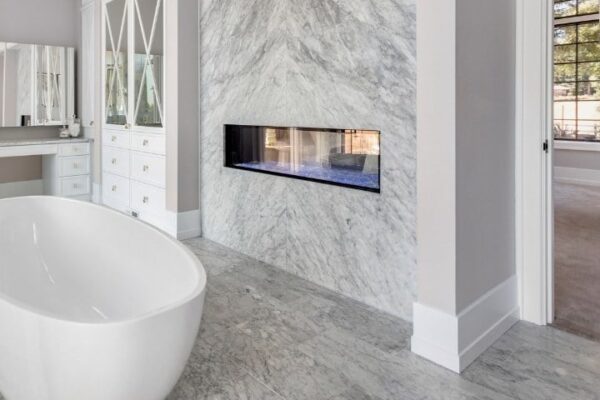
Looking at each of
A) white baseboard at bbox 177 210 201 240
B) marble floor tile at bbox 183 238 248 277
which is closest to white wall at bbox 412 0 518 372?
marble floor tile at bbox 183 238 248 277

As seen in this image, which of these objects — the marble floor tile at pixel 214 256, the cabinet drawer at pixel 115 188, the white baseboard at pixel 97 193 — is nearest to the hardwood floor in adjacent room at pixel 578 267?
the marble floor tile at pixel 214 256

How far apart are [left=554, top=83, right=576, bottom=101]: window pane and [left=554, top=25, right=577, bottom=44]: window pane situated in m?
0.72

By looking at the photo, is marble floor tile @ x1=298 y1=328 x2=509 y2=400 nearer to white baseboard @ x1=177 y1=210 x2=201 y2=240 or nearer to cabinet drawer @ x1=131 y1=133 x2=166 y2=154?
white baseboard @ x1=177 y1=210 x2=201 y2=240

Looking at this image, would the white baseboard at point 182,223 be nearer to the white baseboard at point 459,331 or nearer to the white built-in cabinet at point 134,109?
the white built-in cabinet at point 134,109

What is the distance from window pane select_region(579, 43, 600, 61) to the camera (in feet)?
25.1

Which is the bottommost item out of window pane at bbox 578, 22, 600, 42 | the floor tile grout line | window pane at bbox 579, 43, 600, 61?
the floor tile grout line

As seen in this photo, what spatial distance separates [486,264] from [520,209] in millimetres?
426

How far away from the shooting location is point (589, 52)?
7.73m

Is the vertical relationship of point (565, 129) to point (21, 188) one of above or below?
above

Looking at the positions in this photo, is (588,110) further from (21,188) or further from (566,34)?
(21,188)

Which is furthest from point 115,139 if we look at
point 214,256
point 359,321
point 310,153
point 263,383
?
point 263,383

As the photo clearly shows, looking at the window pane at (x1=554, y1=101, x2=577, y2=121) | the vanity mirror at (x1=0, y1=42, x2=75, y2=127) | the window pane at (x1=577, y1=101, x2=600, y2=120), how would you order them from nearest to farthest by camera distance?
the vanity mirror at (x1=0, y1=42, x2=75, y2=127) → the window pane at (x1=577, y1=101, x2=600, y2=120) → the window pane at (x1=554, y1=101, x2=577, y2=121)

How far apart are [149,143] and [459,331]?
11.0 ft

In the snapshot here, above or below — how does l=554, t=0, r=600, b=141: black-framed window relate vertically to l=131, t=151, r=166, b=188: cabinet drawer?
above
